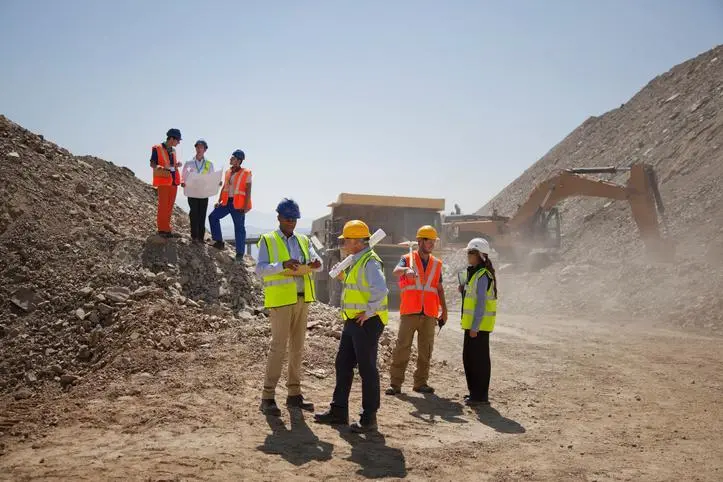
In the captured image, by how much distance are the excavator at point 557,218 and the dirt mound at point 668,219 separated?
3.19ft

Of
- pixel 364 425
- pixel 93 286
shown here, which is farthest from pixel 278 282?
pixel 93 286

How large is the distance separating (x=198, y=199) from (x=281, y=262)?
4.65 metres

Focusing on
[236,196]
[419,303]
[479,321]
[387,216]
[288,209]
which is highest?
[387,216]

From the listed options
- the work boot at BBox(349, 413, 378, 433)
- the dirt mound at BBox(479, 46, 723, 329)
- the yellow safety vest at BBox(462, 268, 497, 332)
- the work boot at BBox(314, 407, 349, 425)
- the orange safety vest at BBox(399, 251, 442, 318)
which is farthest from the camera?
the dirt mound at BBox(479, 46, 723, 329)

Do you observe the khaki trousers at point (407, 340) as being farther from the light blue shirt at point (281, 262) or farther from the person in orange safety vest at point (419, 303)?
the light blue shirt at point (281, 262)

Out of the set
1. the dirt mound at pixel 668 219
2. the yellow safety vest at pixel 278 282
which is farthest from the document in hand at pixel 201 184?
the dirt mound at pixel 668 219

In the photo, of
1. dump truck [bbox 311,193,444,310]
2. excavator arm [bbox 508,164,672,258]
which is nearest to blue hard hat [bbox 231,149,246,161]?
dump truck [bbox 311,193,444,310]

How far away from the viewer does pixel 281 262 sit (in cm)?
589

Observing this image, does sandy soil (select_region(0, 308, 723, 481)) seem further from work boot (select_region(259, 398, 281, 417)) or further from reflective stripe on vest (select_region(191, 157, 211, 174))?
reflective stripe on vest (select_region(191, 157, 211, 174))

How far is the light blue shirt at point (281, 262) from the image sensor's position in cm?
582

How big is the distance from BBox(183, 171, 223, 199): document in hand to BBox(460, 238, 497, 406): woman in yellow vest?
4.70 metres

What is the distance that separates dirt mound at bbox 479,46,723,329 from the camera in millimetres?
16797

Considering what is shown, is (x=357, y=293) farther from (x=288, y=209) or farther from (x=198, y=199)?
(x=198, y=199)

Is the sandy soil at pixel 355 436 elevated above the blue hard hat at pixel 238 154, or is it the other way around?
the blue hard hat at pixel 238 154
